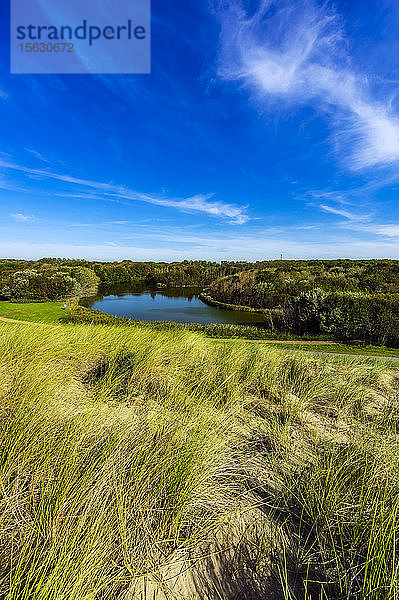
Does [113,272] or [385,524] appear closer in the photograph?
[385,524]

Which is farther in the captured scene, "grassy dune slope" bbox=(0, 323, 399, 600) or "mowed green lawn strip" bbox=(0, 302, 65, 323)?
"mowed green lawn strip" bbox=(0, 302, 65, 323)

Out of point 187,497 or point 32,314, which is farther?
point 32,314

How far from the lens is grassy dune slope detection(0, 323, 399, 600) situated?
134cm

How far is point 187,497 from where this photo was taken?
174 centimetres

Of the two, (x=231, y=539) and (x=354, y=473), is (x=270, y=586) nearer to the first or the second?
(x=231, y=539)

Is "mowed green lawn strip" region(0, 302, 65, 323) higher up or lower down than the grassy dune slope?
lower down

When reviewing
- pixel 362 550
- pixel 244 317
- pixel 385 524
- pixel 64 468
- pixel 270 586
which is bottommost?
pixel 244 317

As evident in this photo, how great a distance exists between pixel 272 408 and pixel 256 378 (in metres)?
0.74

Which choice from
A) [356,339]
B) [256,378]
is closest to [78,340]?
[256,378]

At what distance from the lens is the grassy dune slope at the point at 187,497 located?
52.6 inches

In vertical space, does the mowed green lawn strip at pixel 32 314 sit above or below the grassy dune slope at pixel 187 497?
below

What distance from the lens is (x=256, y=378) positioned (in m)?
3.96

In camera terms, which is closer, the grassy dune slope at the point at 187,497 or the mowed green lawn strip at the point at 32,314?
the grassy dune slope at the point at 187,497

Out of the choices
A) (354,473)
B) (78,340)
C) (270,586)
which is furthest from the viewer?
(78,340)
